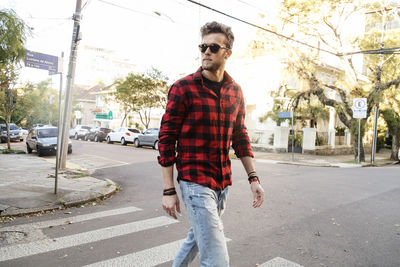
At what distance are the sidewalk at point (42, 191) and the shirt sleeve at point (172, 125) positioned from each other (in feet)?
14.8

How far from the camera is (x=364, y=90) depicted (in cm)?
1891

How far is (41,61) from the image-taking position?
273 inches

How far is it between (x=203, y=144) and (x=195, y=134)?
89 mm

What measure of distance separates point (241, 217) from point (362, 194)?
13.1ft

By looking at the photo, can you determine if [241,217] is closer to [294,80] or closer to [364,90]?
[364,90]

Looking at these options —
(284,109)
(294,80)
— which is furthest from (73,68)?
(294,80)

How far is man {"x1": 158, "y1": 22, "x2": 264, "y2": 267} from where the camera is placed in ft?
7.04

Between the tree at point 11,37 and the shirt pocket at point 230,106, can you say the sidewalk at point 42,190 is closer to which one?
the tree at point 11,37

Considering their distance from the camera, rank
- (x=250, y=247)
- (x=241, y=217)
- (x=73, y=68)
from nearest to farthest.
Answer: (x=250, y=247), (x=241, y=217), (x=73, y=68)

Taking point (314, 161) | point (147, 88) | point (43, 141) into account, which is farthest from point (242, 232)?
point (147, 88)

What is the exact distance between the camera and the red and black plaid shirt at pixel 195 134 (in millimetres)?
2254

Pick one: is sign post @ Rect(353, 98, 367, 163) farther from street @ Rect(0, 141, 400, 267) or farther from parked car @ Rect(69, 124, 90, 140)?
parked car @ Rect(69, 124, 90, 140)

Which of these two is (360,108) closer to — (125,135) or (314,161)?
(314,161)

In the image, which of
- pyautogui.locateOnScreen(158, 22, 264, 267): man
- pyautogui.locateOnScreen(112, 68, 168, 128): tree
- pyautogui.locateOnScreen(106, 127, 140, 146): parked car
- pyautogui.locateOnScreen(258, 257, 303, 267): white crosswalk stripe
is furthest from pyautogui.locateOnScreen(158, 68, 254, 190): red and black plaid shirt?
pyautogui.locateOnScreen(112, 68, 168, 128): tree
